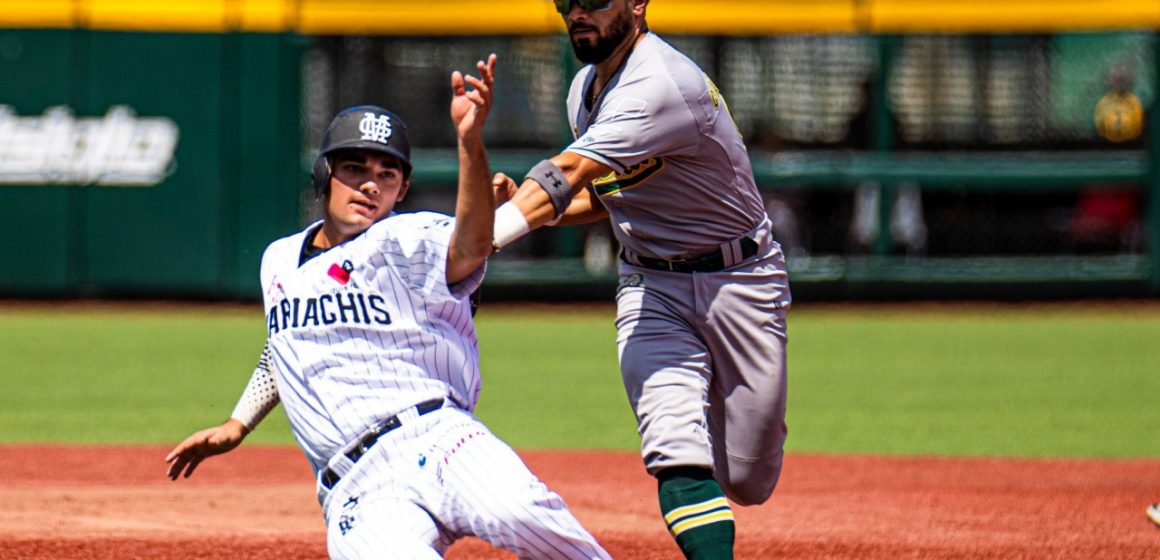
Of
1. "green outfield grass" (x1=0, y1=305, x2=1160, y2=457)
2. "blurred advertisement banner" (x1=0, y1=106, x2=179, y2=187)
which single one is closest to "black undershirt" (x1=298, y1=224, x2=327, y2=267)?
"green outfield grass" (x1=0, y1=305, x2=1160, y2=457)

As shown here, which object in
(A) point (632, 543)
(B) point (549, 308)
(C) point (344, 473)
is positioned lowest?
(B) point (549, 308)

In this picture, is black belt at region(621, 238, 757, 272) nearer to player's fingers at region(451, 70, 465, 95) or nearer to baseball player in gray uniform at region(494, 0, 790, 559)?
baseball player in gray uniform at region(494, 0, 790, 559)

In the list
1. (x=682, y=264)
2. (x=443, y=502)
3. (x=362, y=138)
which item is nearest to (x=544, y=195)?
(x=362, y=138)

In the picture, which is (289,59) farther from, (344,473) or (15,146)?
(344,473)

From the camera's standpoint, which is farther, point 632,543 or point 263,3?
Answer: point 263,3

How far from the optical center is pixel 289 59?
49.7 feet

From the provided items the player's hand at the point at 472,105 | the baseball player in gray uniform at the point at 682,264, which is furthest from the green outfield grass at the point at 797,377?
the player's hand at the point at 472,105

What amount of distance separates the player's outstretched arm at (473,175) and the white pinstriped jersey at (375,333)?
10 centimetres

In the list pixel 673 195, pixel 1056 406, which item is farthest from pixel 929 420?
pixel 673 195

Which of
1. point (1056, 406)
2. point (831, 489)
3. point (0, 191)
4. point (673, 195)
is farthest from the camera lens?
point (0, 191)

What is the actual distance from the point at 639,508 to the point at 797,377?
4623 millimetres

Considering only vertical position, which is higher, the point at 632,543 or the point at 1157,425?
the point at 632,543

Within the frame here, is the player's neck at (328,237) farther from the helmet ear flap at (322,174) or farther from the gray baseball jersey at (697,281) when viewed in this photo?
the gray baseball jersey at (697,281)

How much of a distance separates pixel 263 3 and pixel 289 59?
59 cm
